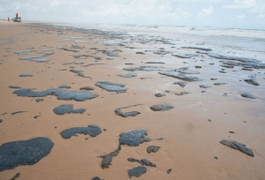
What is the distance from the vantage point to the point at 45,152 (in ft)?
7.40

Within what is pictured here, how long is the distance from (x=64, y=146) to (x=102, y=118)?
83 cm

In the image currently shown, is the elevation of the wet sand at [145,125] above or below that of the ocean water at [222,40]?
below

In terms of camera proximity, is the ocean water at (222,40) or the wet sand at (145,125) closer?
the wet sand at (145,125)

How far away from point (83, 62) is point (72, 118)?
4.21 metres

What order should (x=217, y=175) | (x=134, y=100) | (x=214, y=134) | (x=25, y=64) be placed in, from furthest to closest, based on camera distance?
(x=25, y=64), (x=134, y=100), (x=214, y=134), (x=217, y=175)

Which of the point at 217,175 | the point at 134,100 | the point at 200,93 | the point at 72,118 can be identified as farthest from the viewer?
the point at 200,93

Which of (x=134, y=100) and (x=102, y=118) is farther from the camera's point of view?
(x=134, y=100)

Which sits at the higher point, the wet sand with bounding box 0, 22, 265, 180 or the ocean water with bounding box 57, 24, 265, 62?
the ocean water with bounding box 57, 24, 265, 62

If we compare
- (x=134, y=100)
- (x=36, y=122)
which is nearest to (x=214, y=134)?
(x=134, y=100)

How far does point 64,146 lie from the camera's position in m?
2.38

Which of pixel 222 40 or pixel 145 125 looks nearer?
pixel 145 125

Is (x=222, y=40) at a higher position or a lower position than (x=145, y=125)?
higher

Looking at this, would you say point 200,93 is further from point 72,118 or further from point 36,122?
point 36,122

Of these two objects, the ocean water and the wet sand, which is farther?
the ocean water
